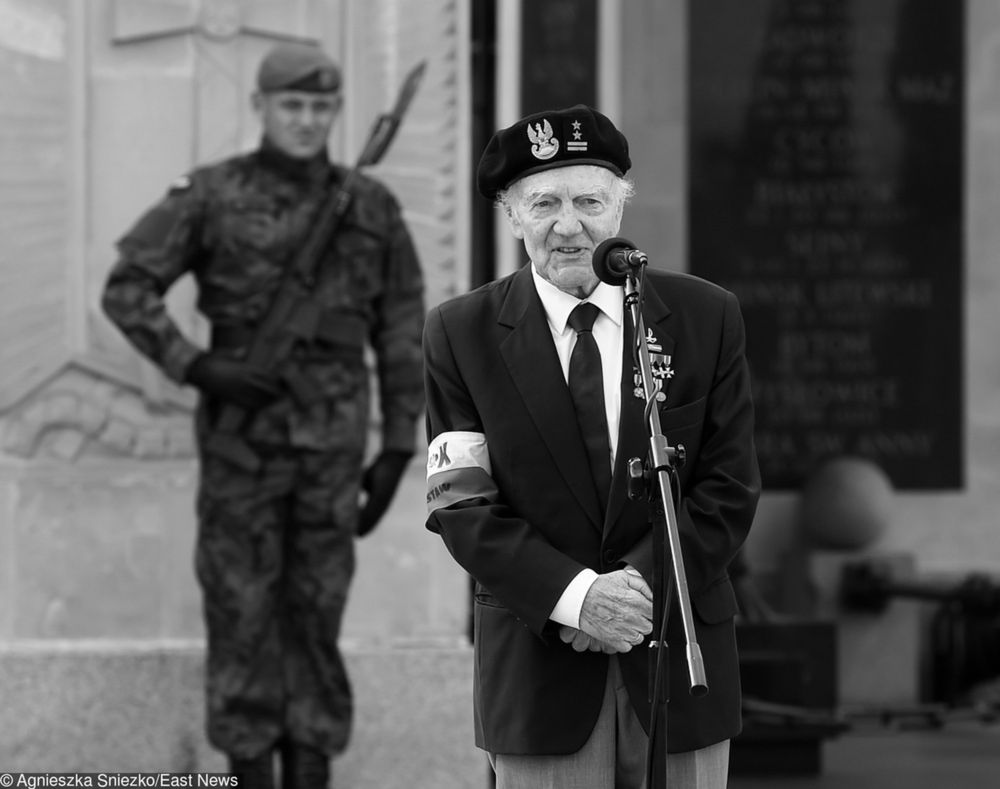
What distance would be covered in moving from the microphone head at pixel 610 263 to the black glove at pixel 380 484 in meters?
3.01

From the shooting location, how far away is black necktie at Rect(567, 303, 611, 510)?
3521 millimetres

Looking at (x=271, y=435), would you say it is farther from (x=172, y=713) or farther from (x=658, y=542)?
(x=658, y=542)

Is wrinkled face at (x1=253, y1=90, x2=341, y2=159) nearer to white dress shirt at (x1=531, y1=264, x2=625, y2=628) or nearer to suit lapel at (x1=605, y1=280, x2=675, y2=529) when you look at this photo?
white dress shirt at (x1=531, y1=264, x2=625, y2=628)

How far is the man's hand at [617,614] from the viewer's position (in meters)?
3.39

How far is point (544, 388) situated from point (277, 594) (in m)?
2.94

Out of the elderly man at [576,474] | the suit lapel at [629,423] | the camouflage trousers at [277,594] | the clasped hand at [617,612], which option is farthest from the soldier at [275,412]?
the clasped hand at [617,612]

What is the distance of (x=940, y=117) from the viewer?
10.2 meters

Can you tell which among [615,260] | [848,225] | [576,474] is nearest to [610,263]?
[615,260]

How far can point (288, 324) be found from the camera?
627 cm

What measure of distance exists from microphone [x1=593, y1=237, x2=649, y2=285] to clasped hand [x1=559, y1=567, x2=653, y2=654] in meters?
0.50

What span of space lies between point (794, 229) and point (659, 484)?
709 cm

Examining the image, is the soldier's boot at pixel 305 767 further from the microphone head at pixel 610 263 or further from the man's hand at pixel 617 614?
the microphone head at pixel 610 263

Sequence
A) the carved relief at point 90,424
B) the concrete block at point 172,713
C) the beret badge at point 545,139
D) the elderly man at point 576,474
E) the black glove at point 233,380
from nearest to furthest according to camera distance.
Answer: the elderly man at point 576,474 < the beret badge at point 545,139 < the black glove at point 233,380 < the concrete block at point 172,713 < the carved relief at point 90,424

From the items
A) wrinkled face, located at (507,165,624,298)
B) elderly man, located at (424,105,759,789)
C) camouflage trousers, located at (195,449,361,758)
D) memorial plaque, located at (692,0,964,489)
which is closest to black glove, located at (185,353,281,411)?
camouflage trousers, located at (195,449,361,758)
